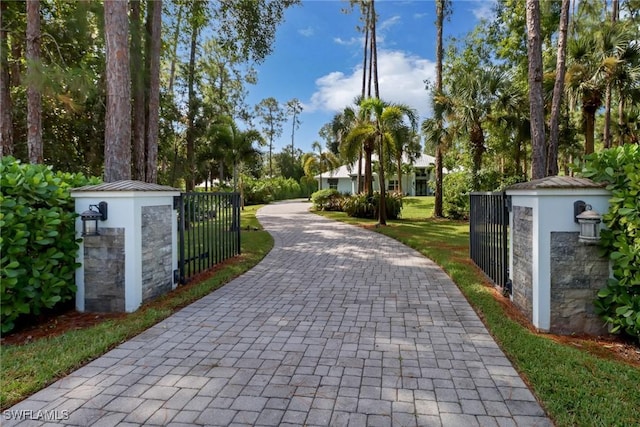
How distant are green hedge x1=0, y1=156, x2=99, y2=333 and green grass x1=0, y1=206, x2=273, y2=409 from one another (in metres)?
0.52

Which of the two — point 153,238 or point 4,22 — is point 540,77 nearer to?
point 153,238

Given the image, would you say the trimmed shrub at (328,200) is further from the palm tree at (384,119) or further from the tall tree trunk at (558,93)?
the tall tree trunk at (558,93)

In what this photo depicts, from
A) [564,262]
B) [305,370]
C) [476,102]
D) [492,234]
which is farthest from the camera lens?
[476,102]

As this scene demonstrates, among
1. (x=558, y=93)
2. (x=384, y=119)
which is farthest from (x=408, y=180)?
(x=558, y=93)

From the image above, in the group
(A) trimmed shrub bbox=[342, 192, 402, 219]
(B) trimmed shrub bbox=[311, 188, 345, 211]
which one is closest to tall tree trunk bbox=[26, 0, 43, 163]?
(A) trimmed shrub bbox=[342, 192, 402, 219]

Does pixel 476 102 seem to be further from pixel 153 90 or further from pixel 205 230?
pixel 205 230

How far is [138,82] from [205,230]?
614cm

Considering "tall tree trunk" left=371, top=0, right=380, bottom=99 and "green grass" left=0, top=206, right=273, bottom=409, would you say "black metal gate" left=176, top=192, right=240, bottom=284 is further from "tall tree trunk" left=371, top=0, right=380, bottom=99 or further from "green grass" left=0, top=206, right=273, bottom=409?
"tall tree trunk" left=371, top=0, right=380, bottom=99

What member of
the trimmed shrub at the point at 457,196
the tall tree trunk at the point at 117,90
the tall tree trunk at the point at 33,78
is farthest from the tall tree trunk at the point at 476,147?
the tall tree trunk at the point at 33,78

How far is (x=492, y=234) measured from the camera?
564cm

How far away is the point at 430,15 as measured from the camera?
1789cm

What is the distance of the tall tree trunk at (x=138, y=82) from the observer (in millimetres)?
10117

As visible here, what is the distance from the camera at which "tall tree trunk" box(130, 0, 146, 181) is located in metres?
10.1

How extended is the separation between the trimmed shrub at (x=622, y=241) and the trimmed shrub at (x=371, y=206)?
44.4ft
